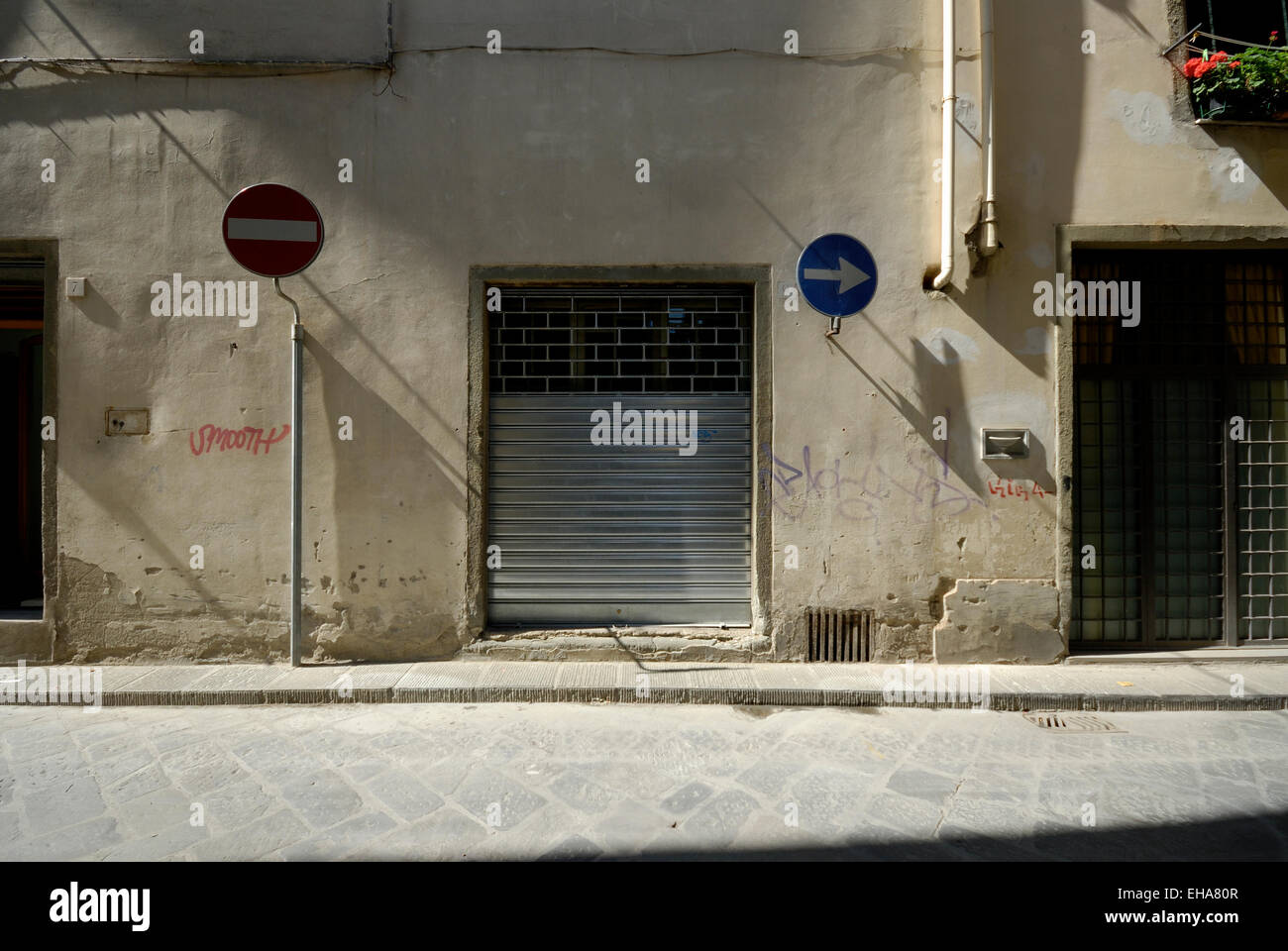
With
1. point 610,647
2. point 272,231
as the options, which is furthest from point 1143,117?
point 272,231

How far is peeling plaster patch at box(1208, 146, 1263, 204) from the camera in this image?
5.47m

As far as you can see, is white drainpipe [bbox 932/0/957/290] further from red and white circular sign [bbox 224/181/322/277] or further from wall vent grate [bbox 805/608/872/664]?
red and white circular sign [bbox 224/181/322/277]

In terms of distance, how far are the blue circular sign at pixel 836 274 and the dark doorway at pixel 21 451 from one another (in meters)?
6.23

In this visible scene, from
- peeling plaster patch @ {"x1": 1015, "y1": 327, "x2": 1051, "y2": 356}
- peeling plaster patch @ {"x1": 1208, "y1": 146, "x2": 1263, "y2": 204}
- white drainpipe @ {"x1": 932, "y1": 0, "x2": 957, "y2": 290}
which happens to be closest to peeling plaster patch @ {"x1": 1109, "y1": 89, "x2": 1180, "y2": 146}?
peeling plaster patch @ {"x1": 1208, "y1": 146, "x2": 1263, "y2": 204}

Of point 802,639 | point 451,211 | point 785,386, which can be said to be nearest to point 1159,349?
point 785,386

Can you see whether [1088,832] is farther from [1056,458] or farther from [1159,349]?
[1159,349]

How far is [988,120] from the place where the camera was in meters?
5.32

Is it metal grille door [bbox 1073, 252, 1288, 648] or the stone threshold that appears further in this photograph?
metal grille door [bbox 1073, 252, 1288, 648]

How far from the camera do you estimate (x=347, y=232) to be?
5395 mm

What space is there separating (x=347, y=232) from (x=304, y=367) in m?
1.10

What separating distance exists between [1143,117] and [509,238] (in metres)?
5.05

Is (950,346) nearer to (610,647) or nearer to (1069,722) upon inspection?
(1069,722)

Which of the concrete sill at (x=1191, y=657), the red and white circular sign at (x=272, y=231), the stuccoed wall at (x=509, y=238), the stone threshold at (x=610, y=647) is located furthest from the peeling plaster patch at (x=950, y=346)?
the red and white circular sign at (x=272, y=231)

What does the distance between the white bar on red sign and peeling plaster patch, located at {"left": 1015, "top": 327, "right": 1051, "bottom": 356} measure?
5.37m
